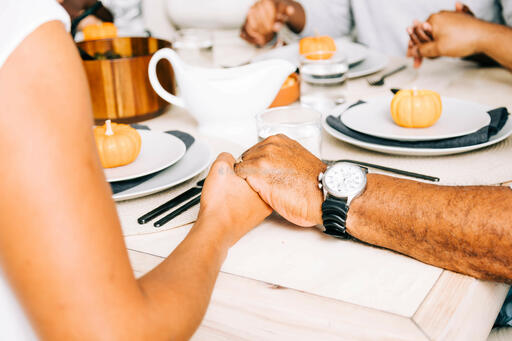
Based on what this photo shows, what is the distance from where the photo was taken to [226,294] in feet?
1.84

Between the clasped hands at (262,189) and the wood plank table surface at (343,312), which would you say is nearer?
the wood plank table surface at (343,312)

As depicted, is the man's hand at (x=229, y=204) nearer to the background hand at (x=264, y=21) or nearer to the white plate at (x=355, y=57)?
the white plate at (x=355, y=57)

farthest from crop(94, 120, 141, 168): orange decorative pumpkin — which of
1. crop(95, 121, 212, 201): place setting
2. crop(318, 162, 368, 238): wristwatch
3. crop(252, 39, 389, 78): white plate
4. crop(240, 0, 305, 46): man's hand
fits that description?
crop(240, 0, 305, 46): man's hand

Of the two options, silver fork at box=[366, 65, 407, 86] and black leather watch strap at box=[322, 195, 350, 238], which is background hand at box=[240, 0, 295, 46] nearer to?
silver fork at box=[366, 65, 407, 86]

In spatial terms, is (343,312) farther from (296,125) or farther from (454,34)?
(454,34)

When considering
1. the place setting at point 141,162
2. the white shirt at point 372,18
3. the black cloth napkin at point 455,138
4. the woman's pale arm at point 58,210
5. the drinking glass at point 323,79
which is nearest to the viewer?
the woman's pale arm at point 58,210

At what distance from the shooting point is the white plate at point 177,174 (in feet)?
2.42

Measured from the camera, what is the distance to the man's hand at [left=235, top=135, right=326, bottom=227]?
0.68 meters

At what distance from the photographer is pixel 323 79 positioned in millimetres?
1210

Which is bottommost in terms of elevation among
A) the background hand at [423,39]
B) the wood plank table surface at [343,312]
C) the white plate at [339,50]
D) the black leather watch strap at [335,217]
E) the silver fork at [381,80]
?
the wood plank table surface at [343,312]

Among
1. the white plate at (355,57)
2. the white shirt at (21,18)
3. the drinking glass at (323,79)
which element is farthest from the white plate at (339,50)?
the white shirt at (21,18)

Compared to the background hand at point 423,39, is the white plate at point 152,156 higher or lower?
lower

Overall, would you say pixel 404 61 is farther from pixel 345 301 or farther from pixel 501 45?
pixel 345 301

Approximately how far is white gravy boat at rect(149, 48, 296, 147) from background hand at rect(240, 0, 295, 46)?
39.7 inches
